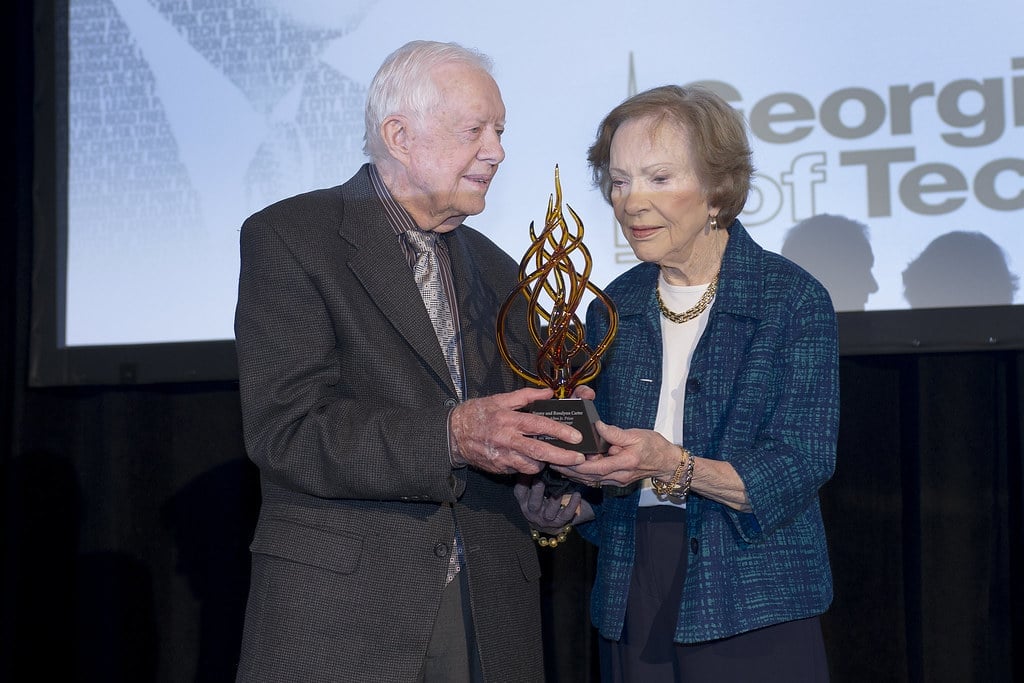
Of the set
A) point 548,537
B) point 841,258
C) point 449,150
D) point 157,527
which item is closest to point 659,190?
point 449,150

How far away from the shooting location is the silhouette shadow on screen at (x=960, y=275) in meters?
2.83

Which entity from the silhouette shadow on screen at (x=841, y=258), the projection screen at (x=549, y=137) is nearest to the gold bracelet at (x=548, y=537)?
the projection screen at (x=549, y=137)

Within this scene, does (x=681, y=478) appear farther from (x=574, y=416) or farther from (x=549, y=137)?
(x=549, y=137)

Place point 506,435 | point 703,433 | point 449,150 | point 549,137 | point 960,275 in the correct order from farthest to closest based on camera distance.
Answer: point 549,137 < point 960,275 < point 449,150 < point 703,433 < point 506,435

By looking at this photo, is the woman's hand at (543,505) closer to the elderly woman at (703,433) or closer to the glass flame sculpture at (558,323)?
the elderly woman at (703,433)

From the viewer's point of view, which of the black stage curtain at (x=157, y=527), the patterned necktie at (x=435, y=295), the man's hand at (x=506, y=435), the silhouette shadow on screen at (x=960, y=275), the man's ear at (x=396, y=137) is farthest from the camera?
the black stage curtain at (x=157, y=527)

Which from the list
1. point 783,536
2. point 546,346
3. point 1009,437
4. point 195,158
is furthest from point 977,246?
point 195,158

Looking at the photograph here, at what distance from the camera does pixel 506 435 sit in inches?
61.7

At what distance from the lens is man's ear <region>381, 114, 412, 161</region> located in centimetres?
193

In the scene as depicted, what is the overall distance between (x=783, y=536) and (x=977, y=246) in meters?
1.45

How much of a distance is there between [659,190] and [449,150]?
0.39 m

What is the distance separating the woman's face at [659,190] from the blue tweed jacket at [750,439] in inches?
4.1

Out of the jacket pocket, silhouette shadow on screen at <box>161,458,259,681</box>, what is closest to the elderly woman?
the jacket pocket

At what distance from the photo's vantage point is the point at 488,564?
1.74 meters
